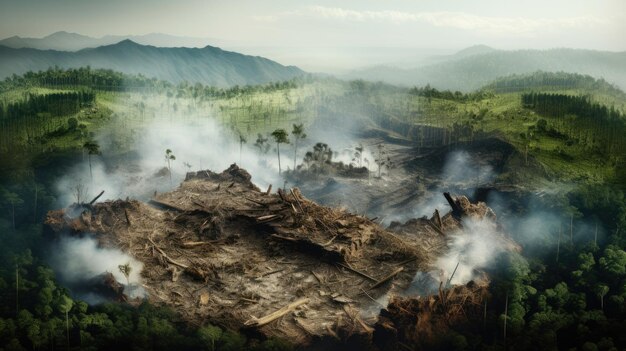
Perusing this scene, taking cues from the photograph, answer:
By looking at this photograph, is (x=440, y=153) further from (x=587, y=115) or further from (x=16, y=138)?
(x=16, y=138)

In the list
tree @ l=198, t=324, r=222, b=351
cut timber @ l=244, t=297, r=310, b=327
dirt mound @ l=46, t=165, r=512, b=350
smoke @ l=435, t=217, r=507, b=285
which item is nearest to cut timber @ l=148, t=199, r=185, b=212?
dirt mound @ l=46, t=165, r=512, b=350

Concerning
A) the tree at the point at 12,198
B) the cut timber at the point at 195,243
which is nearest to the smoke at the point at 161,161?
the tree at the point at 12,198

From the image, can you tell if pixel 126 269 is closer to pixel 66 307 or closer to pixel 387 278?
pixel 66 307

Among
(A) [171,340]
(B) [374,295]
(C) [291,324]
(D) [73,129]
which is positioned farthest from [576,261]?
(D) [73,129]

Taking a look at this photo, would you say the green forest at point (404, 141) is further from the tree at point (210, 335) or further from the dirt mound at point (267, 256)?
the dirt mound at point (267, 256)

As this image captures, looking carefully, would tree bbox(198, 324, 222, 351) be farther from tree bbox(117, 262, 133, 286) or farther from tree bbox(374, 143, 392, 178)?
tree bbox(374, 143, 392, 178)

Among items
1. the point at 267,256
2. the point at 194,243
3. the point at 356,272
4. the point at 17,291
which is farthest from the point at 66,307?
the point at 356,272
